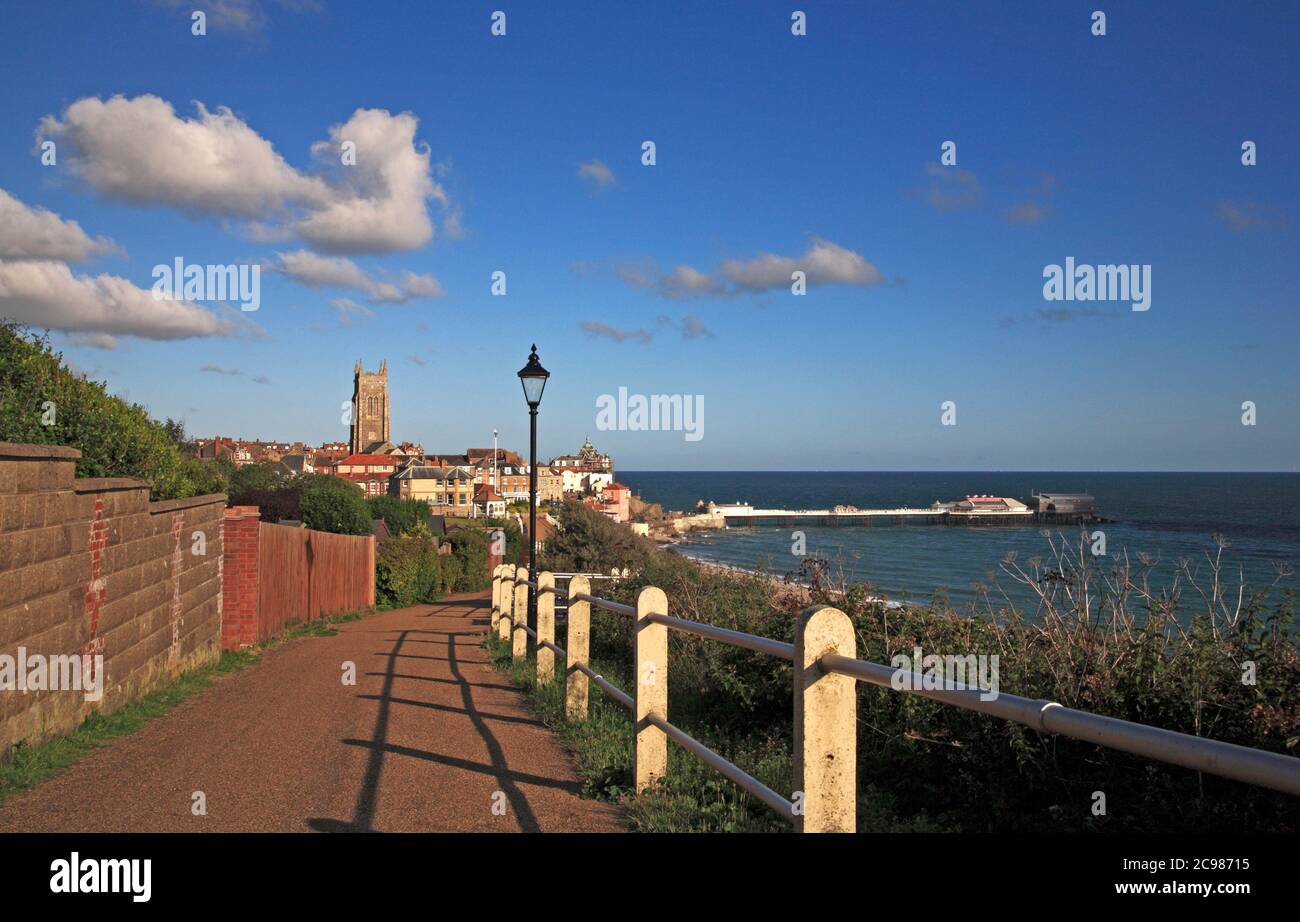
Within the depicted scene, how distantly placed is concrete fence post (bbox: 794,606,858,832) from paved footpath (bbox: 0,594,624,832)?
1.83m

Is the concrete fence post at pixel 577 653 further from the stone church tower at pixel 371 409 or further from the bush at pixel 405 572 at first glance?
the stone church tower at pixel 371 409

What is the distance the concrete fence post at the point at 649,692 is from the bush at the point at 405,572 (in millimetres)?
23674

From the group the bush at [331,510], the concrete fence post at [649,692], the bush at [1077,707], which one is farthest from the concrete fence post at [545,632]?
the bush at [331,510]

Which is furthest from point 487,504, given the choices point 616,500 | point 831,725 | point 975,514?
point 831,725

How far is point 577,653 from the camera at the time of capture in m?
8.12

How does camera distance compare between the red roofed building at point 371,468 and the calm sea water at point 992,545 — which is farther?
the red roofed building at point 371,468

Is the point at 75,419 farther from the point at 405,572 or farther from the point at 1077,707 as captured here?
the point at 405,572

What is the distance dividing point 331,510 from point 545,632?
2199 cm

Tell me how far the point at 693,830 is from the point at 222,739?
4412mm

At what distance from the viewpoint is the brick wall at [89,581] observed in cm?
624

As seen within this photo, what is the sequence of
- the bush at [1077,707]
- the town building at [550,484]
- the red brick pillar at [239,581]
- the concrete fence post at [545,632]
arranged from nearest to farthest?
the bush at [1077,707]
the concrete fence post at [545,632]
the red brick pillar at [239,581]
the town building at [550,484]

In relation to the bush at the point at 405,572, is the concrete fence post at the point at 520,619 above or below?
above

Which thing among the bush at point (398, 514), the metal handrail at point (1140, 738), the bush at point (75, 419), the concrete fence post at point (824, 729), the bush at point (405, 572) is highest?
the bush at point (75, 419)
